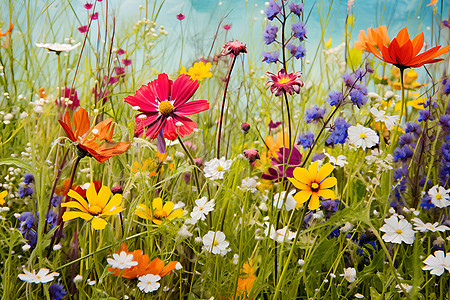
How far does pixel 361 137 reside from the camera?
75cm

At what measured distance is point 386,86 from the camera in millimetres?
1288

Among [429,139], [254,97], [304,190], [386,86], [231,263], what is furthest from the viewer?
[386,86]

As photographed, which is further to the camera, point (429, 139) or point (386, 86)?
point (386, 86)

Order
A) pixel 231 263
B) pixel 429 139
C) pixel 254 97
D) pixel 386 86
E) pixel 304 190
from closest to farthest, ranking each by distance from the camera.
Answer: pixel 304 190 < pixel 231 263 < pixel 429 139 < pixel 254 97 < pixel 386 86

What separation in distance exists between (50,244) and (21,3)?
878mm

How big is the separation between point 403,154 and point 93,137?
600 millimetres

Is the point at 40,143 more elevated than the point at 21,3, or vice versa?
the point at 21,3

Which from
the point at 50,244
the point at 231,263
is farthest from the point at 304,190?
the point at 50,244

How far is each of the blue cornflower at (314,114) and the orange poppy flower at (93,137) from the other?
0.32 m

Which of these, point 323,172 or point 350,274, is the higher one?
point 323,172

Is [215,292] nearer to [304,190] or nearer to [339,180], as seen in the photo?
[304,190]

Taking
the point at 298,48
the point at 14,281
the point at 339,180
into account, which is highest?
the point at 298,48

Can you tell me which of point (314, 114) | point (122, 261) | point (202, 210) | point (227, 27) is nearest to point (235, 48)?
point (314, 114)

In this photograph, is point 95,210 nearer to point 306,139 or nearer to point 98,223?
point 98,223
